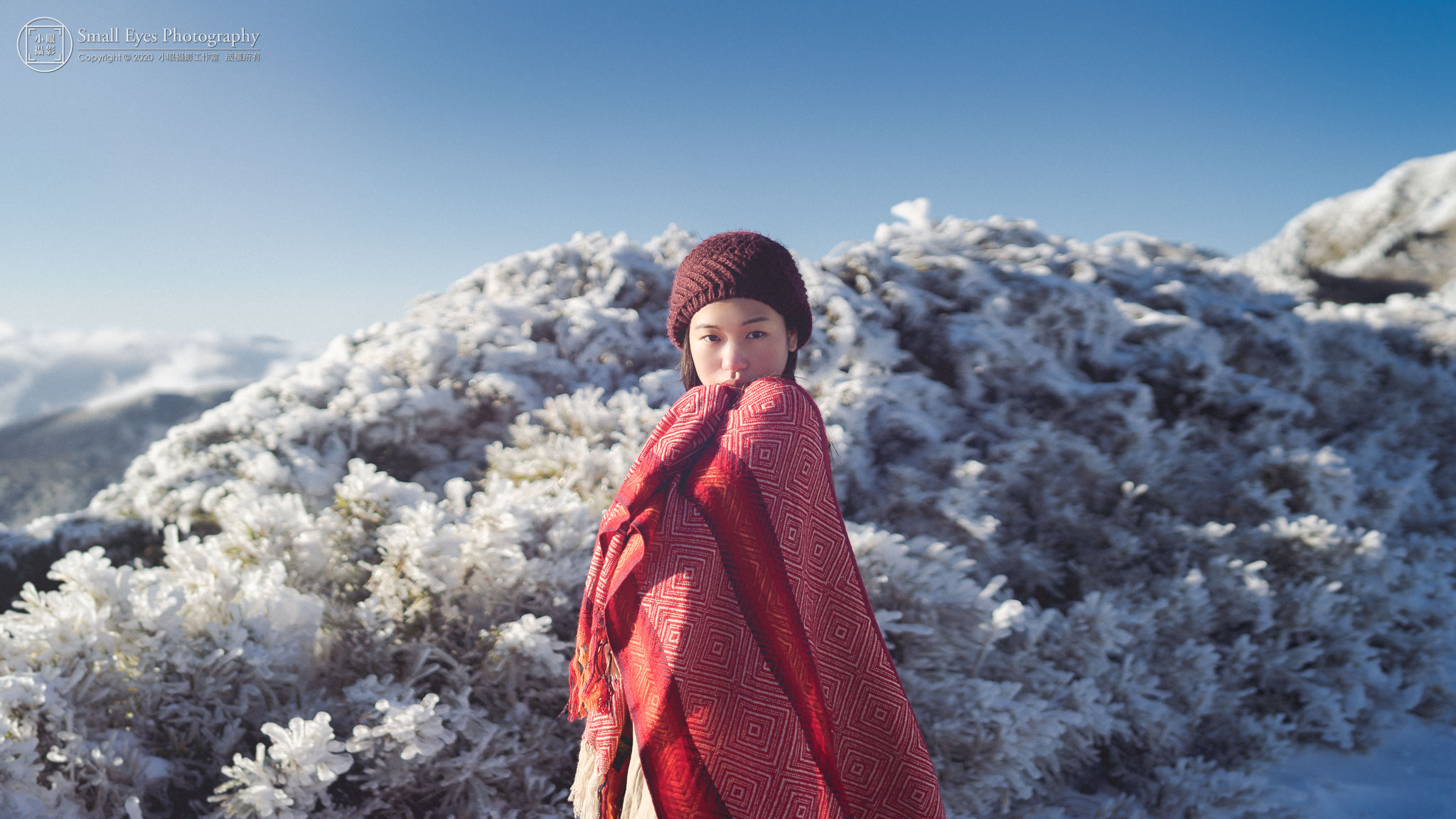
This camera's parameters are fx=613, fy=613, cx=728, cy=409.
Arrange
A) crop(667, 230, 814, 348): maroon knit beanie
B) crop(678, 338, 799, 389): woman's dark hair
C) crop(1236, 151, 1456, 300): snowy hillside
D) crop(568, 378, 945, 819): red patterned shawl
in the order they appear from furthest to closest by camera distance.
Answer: crop(1236, 151, 1456, 300): snowy hillside → crop(678, 338, 799, 389): woman's dark hair → crop(667, 230, 814, 348): maroon knit beanie → crop(568, 378, 945, 819): red patterned shawl

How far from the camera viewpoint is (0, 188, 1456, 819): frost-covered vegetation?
6.93ft

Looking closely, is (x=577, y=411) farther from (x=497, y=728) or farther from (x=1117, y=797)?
(x=1117, y=797)

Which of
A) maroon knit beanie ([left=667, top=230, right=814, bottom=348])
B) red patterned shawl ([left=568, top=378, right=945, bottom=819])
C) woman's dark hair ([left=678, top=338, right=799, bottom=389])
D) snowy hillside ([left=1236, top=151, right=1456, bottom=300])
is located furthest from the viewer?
snowy hillside ([left=1236, top=151, right=1456, bottom=300])

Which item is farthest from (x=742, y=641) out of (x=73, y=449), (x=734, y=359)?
Result: (x=73, y=449)

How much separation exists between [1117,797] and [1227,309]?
5456 millimetres

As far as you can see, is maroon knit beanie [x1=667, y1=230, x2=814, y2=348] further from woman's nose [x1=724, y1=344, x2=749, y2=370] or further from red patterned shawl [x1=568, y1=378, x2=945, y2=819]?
red patterned shawl [x1=568, y1=378, x2=945, y2=819]

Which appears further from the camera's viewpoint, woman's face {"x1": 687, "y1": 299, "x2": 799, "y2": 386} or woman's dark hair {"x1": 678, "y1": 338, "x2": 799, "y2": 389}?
woman's dark hair {"x1": 678, "y1": 338, "x2": 799, "y2": 389}

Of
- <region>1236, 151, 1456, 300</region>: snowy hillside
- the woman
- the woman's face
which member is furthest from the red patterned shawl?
<region>1236, 151, 1456, 300</region>: snowy hillside

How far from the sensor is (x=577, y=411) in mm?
3895

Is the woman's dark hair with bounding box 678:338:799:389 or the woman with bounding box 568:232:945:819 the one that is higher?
the woman's dark hair with bounding box 678:338:799:389

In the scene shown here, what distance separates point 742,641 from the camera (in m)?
1.28

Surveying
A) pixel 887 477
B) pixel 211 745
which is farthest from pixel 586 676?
pixel 887 477

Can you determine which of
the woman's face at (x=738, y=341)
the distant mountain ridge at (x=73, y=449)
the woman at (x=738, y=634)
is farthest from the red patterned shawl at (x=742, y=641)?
the distant mountain ridge at (x=73, y=449)

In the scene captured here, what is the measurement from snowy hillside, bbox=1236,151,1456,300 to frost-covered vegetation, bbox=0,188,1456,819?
3.43 m
